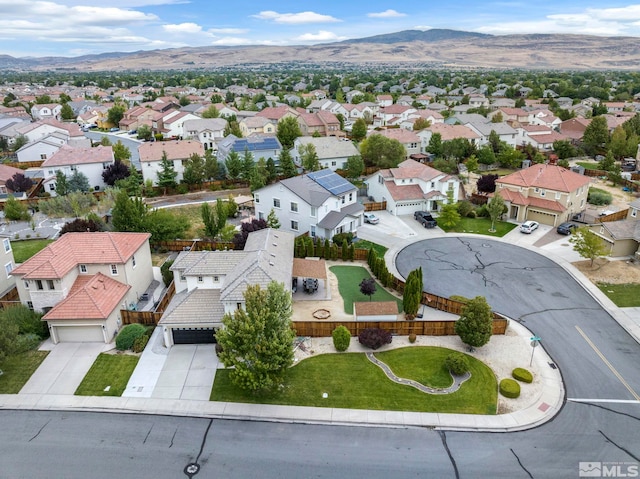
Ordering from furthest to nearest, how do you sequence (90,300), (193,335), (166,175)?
1. (166,175)
2. (90,300)
3. (193,335)

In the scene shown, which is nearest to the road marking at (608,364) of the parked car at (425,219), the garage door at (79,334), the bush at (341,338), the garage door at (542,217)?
the bush at (341,338)

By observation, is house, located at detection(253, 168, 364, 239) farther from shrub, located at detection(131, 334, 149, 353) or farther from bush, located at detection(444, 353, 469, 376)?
shrub, located at detection(131, 334, 149, 353)

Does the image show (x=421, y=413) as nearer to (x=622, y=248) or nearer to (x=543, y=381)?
(x=543, y=381)

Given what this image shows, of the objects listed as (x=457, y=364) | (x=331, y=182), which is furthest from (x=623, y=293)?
(x=331, y=182)

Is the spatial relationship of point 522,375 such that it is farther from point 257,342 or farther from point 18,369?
point 18,369

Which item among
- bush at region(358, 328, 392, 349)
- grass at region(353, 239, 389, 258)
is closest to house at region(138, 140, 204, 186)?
grass at region(353, 239, 389, 258)

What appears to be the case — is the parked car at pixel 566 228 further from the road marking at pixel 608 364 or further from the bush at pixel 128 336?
the bush at pixel 128 336
